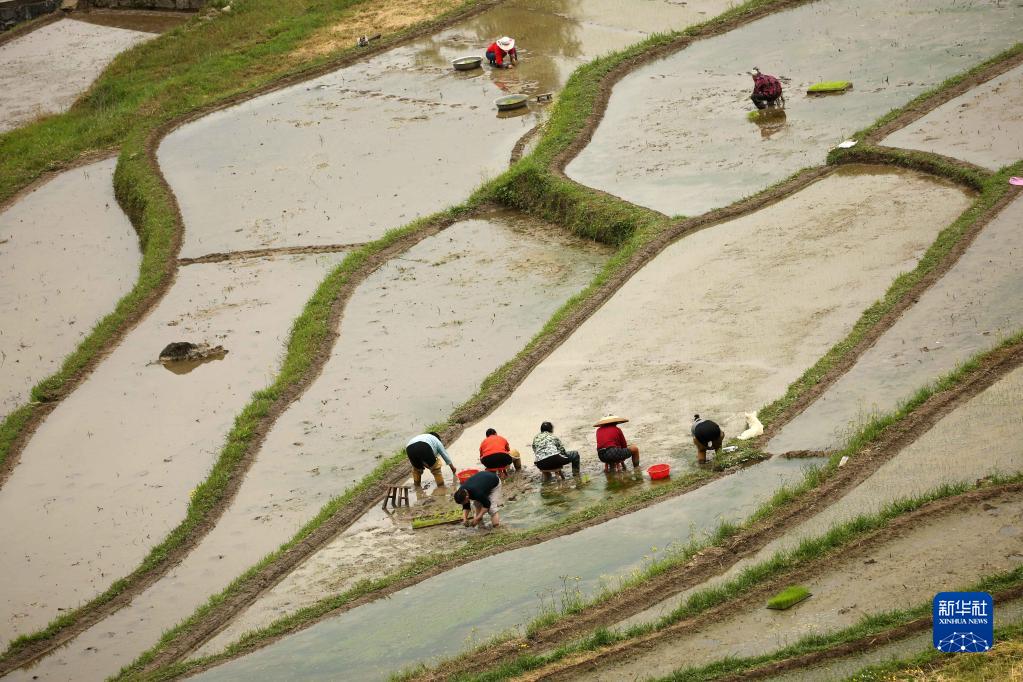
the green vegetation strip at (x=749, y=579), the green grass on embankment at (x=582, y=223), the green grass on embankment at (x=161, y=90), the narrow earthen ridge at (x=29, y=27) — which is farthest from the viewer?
the narrow earthen ridge at (x=29, y=27)

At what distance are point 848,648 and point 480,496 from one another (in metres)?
4.60

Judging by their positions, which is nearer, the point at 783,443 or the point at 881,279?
the point at 783,443

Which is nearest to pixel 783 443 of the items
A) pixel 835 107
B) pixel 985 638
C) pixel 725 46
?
pixel 985 638

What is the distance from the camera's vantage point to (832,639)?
9328 mm

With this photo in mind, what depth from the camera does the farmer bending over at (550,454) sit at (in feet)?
43.8

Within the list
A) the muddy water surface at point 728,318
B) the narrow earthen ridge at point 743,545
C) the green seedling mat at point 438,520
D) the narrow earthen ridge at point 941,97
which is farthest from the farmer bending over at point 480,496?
the narrow earthen ridge at point 941,97

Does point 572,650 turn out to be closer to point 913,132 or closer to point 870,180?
point 870,180

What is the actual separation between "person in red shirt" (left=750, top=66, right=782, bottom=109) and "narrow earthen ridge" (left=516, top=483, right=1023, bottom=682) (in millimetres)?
12641

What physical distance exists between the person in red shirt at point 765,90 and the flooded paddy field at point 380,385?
445 cm

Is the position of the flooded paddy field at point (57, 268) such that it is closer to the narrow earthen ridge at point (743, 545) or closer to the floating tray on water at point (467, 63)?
the floating tray on water at point (467, 63)

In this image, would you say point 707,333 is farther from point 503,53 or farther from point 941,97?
point 503,53

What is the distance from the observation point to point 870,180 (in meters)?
18.8

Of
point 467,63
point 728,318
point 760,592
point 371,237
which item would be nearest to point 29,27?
point 467,63

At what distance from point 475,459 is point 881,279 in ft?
17.5
